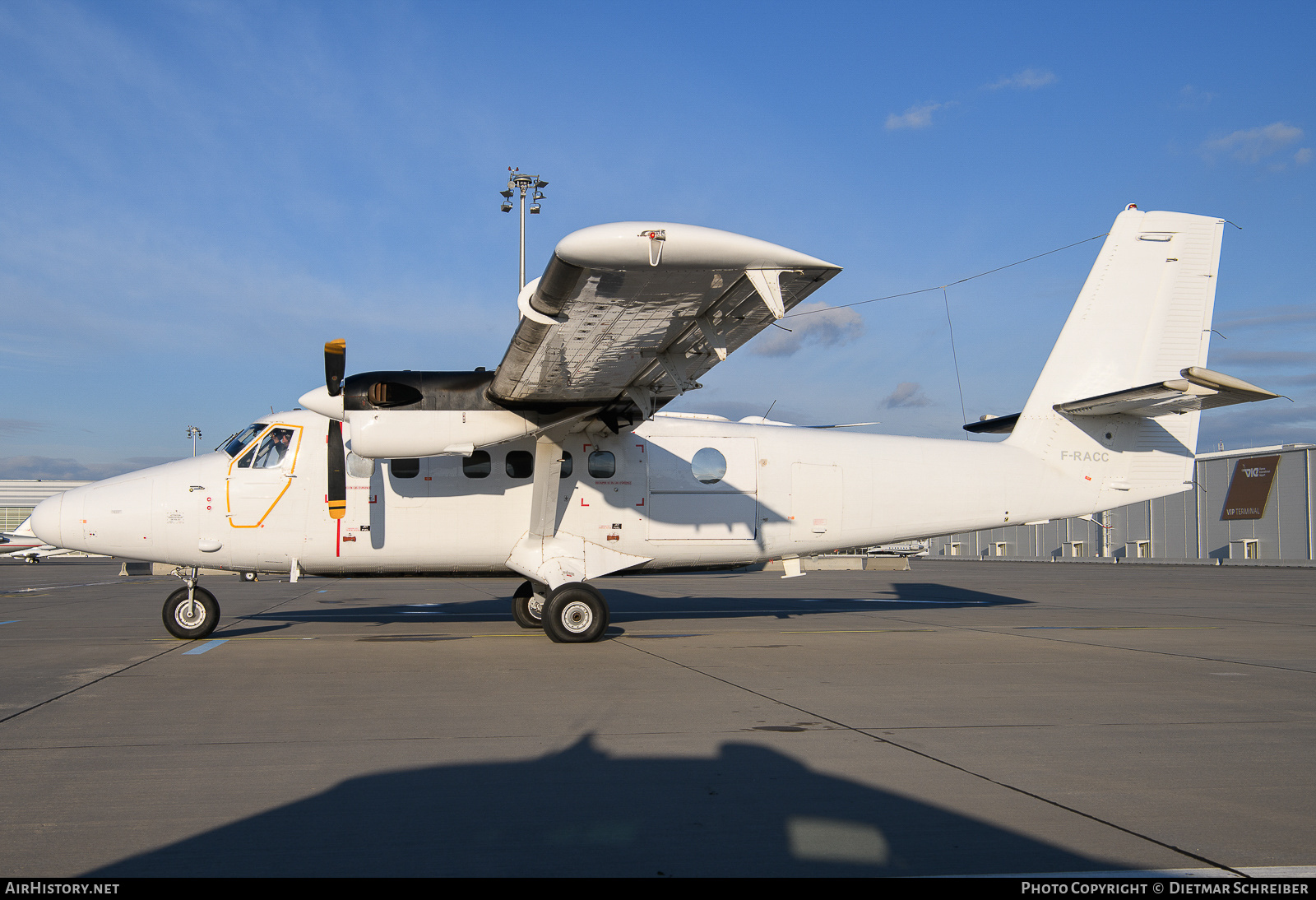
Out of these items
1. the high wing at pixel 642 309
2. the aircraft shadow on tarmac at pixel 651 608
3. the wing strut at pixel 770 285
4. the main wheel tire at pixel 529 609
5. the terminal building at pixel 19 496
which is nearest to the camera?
the high wing at pixel 642 309

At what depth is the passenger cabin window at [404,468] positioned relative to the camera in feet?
37.4

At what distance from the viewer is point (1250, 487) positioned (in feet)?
137

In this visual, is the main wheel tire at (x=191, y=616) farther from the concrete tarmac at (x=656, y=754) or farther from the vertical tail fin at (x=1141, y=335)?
the vertical tail fin at (x=1141, y=335)

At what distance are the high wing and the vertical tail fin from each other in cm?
657

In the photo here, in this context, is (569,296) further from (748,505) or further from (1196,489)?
Answer: (1196,489)

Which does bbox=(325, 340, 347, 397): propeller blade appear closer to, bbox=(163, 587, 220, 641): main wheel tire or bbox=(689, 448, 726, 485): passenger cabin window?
bbox=(163, 587, 220, 641): main wheel tire

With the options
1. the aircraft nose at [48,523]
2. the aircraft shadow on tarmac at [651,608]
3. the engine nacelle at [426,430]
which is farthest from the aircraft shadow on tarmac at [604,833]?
the aircraft shadow on tarmac at [651,608]

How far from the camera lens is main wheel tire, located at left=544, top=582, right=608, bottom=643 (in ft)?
35.0

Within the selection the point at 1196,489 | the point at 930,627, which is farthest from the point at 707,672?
the point at 1196,489

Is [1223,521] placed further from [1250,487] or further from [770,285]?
[770,285]

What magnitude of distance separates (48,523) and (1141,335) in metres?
15.2

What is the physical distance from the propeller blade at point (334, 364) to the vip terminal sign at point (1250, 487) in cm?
4424

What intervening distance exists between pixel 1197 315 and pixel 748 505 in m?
7.32

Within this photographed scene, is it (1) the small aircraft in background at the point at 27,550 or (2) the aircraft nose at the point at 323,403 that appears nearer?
(2) the aircraft nose at the point at 323,403
